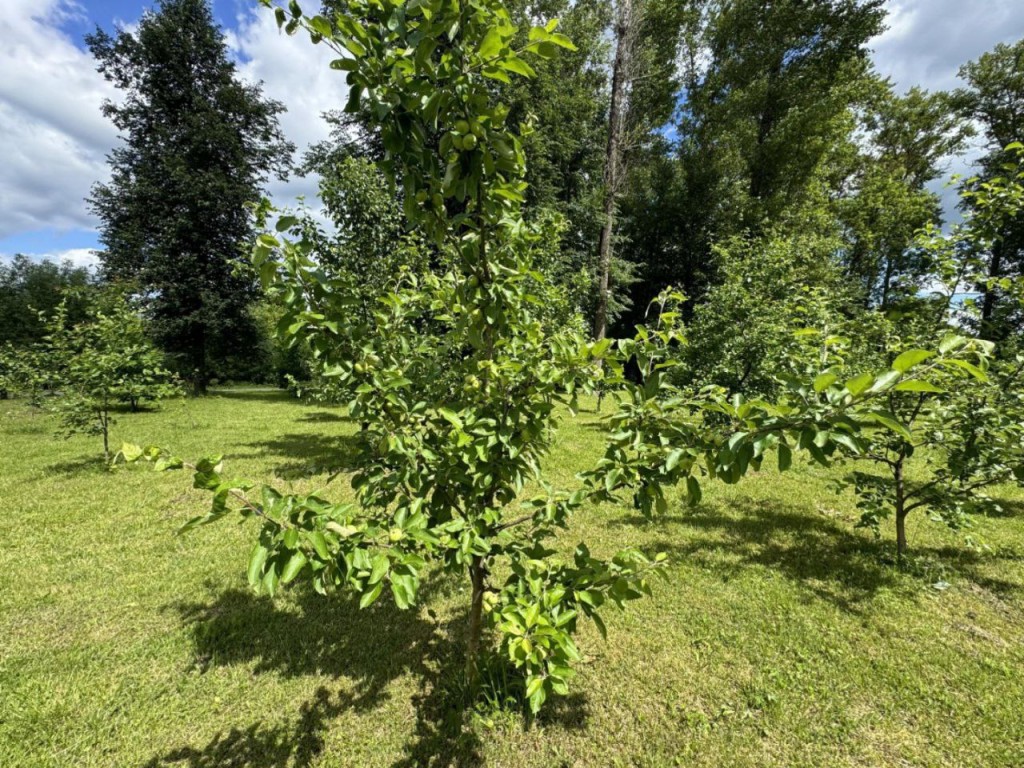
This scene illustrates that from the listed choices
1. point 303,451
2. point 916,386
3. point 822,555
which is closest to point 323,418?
point 303,451

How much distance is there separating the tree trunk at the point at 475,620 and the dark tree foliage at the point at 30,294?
1068 inches

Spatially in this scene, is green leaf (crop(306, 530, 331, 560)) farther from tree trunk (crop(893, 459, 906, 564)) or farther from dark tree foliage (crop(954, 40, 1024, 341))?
dark tree foliage (crop(954, 40, 1024, 341))

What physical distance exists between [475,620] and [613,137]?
16.0 meters

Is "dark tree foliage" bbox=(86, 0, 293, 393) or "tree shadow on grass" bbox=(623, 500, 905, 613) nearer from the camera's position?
"tree shadow on grass" bbox=(623, 500, 905, 613)

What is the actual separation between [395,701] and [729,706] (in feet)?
6.62

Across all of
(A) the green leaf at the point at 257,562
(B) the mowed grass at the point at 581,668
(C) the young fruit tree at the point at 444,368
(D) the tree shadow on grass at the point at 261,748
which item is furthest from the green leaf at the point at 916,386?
(D) the tree shadow on grass at the point at 261,748

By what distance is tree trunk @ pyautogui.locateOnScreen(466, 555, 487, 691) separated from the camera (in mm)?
2361

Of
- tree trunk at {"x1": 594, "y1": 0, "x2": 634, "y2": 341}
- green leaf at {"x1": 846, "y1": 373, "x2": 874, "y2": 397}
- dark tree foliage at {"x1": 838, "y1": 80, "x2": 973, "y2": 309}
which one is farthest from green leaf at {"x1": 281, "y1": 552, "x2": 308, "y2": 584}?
dark tree foliage at {"x1": 838, "y1": 80, "x2": 973, "y2": 309}

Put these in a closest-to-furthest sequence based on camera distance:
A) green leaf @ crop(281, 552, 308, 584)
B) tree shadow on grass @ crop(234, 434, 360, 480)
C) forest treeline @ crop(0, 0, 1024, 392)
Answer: green leaf @ crop(281, 552, 308, 584) < tree shadow on grass @ crop(234, 434, 360, 480) < forest treeline @ crop(0, 0, 1024, 392)

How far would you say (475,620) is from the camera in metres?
2.49

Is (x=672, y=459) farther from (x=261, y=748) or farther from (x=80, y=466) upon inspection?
(x=80, y=466)

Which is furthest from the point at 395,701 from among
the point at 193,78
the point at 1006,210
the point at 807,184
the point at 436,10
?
the point at 193,78

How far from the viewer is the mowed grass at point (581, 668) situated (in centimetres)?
234

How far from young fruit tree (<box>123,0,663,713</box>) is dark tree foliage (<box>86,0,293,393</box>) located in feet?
61.9
